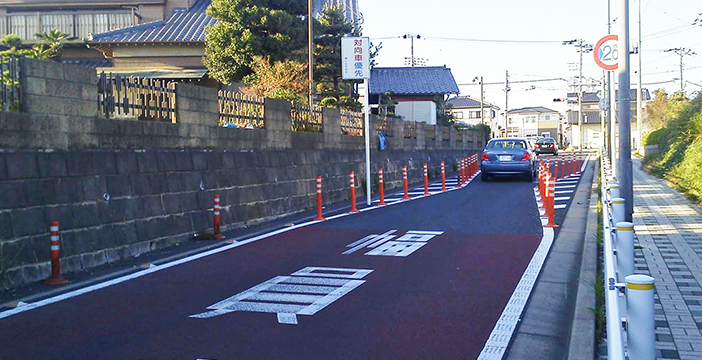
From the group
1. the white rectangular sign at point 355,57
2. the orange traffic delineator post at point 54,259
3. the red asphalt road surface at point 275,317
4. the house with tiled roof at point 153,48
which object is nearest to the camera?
the red asphalt road surface at point 275,317

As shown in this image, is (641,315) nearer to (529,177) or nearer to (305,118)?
(305,118)

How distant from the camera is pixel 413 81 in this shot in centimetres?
4747

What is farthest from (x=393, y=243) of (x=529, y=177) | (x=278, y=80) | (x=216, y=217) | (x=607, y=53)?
(x=529, y=177)

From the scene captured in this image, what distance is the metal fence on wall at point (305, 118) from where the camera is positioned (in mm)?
16797

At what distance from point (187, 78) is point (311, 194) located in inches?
579

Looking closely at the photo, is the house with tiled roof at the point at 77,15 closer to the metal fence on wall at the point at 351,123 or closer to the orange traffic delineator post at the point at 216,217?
the metal fence on wall at the point at 351,123

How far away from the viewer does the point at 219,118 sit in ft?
43.3

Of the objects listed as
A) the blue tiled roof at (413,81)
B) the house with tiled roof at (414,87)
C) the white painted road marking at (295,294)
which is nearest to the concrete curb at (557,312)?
the white painted road marking at (295,294)

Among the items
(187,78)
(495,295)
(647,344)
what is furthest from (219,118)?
Answer: (187,78)

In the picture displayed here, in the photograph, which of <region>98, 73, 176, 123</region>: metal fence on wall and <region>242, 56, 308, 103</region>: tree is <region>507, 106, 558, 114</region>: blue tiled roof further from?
<region>98, 73, 176, 123</region>: metal fence on wall

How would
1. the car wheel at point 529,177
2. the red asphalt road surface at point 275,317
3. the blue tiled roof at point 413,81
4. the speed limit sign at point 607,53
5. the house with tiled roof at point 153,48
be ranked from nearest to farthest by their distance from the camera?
1. the red asphalt road surface at point 275,317
2. the speed limit sign at point 607,53
3. the car wheel at point 529,177
4. the house with tiled roof at point 153,48
5. the blue tiled roof at point 413,81

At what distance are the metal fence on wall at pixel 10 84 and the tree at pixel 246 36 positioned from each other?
1853 cm

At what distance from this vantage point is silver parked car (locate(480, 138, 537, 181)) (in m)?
24.2

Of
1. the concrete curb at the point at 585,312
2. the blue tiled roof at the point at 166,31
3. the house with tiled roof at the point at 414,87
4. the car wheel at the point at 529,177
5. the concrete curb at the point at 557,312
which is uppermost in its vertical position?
the blue tiled roof at the point at 166,31
